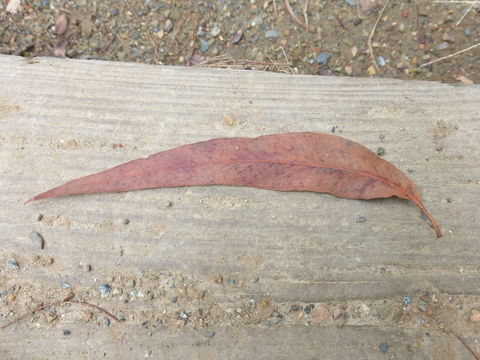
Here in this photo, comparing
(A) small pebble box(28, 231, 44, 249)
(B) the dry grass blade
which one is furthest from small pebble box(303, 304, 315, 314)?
(B) the dry grass blade

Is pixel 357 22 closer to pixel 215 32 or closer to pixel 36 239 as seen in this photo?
pixel 215 32

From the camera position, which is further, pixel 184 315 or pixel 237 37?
pixel 237 37

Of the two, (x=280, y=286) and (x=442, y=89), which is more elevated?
(x=442, y=89)

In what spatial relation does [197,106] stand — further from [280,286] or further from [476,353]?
[476,353]

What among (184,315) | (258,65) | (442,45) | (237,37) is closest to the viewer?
(184,315)

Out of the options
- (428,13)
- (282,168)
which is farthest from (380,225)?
(428,13)

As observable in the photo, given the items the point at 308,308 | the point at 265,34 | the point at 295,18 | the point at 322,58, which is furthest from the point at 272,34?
the point at 308,308

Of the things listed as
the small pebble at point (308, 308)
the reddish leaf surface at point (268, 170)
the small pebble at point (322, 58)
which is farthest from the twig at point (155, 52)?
the small pebble at point (308, 308)

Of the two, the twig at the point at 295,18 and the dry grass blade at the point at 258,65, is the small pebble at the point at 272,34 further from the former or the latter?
the dry grass blade at the point at 258,65
